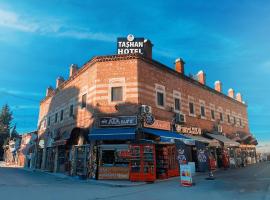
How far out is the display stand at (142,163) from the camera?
591 inches

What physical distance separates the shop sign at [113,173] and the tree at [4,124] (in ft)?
172

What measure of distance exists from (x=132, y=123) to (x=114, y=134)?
154 cm

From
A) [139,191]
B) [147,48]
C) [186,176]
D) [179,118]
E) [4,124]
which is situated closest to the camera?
[139,191]

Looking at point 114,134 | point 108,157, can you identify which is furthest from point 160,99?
point 108,157

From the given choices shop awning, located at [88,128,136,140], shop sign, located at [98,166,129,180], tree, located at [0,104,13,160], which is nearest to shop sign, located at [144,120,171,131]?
shop awning, located at [88,128,136,140]

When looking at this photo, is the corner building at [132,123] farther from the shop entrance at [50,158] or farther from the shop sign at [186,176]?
the shop sign at [186,176]

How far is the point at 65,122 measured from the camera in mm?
22812

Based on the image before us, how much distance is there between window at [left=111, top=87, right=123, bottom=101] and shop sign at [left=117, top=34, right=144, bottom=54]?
3800 millimetres

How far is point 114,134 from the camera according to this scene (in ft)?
51.0

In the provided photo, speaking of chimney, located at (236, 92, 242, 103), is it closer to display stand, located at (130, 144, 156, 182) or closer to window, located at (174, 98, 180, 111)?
window, located at (174, 98, 180, 111)

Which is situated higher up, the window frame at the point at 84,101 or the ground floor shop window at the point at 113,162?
the window frame at the point at 84,101

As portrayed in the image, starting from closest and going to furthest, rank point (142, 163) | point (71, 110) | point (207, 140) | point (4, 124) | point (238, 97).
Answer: point (142, 163), point (207, 140), point (71, 110), point (238, 97), point (4, 124)

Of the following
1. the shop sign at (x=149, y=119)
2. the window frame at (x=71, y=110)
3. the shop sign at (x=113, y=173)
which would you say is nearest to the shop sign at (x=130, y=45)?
the shop sign at (x=149, y=119)

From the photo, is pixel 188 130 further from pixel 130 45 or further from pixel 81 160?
pixel 81 160
